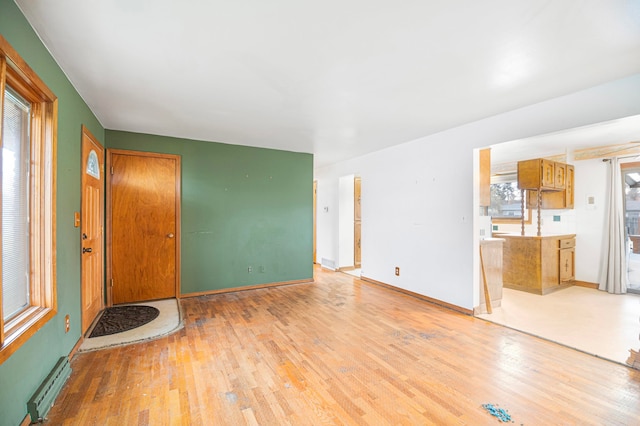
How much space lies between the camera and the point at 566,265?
508 cm

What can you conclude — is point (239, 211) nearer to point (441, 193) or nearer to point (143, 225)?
point (143, 225)

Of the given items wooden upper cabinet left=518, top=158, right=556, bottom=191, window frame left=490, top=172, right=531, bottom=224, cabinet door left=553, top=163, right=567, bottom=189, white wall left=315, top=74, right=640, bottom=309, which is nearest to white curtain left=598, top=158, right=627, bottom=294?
white wall left=315, top=74, right=640, bottom=309

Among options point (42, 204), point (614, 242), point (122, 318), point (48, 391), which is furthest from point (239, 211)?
point (614, 242)

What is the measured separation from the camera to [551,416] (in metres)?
1.82

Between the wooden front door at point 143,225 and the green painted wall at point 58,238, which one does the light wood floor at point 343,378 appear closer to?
the green painted wall at point 58,238

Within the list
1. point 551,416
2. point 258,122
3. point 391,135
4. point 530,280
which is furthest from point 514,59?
point 530,280

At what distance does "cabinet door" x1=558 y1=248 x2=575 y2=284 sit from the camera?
4.98 meters

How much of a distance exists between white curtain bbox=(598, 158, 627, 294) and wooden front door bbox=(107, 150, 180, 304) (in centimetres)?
680

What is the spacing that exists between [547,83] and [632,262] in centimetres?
432

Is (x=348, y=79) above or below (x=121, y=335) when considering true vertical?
above

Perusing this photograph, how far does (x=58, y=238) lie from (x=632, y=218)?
7.55 meters

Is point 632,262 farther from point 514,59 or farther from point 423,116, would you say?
point 514,59

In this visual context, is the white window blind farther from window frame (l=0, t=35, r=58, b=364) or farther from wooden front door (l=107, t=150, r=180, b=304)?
wooden front door (l=107, t=150, r=180, b=304)

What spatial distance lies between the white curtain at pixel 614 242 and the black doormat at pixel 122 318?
6779 mm
